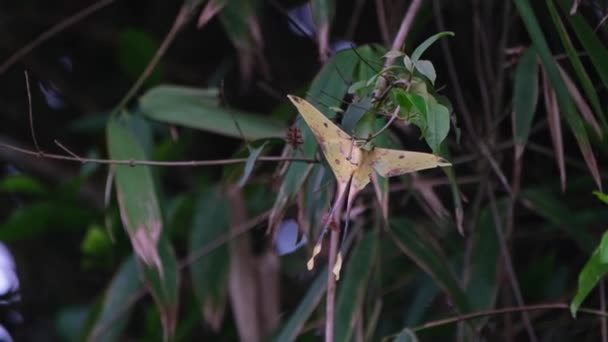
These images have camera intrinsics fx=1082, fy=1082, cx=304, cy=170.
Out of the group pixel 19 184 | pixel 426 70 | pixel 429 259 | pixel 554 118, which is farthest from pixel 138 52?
pixel 426 70

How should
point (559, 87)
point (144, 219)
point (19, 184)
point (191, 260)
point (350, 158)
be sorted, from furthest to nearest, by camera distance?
point (19, 184), point (191, 260), point (144, 219), point (559, 87), point (350, 158)

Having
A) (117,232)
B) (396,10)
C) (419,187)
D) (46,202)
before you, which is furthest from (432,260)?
(46,202)

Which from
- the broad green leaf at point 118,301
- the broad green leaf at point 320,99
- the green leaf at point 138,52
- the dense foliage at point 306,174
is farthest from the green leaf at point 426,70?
the green leaf at point 138,52

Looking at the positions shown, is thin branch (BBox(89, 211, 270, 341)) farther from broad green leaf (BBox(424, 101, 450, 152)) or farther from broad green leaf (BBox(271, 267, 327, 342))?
broad green leaf (BBox(424, 101, 450, 152))

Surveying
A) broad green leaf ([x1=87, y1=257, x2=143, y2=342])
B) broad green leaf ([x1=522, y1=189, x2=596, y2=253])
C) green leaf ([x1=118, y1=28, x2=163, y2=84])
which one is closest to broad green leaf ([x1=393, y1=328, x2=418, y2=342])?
broad green leaf ([x1=522, y1=189, x2=596, y2=253])

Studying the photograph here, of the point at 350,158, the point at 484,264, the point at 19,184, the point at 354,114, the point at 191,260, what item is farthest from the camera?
the point at 19,184

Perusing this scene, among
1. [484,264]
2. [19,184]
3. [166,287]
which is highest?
[19,184]

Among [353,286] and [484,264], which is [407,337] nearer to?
[353,286]

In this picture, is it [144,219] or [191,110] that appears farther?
[191,110]
